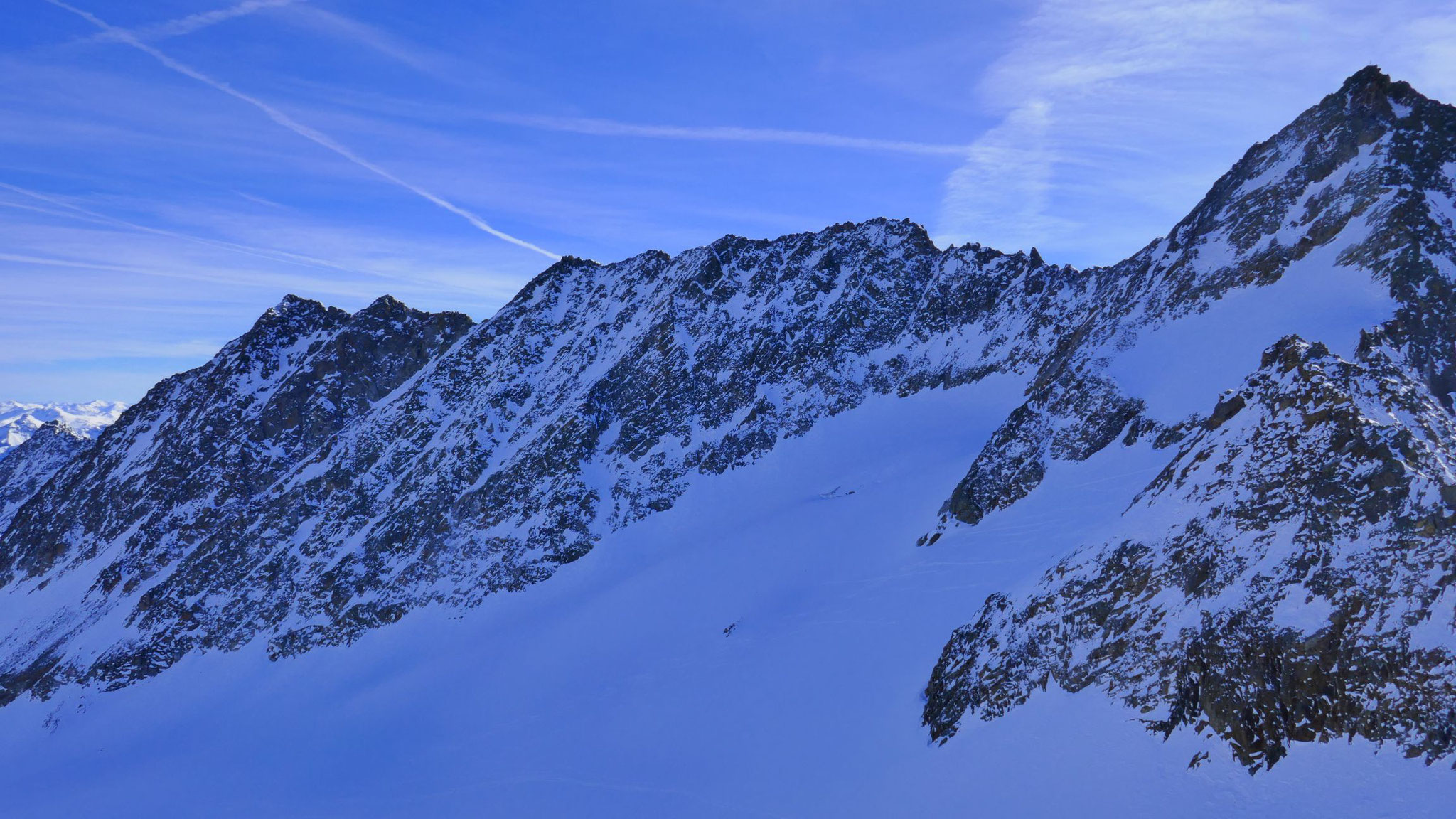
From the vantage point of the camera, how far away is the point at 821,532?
2125 inches

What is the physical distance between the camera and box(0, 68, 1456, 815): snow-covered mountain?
18875mm

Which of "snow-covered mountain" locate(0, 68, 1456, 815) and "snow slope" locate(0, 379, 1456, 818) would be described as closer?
"snow-covered mountain" locate(0, 68, 1456, 815)

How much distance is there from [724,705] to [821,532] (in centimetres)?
1861

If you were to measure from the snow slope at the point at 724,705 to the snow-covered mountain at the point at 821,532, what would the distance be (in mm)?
232

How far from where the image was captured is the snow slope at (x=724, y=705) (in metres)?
21.0

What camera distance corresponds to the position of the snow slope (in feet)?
68.8

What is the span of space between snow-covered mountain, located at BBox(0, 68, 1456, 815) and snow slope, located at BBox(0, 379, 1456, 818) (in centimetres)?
23

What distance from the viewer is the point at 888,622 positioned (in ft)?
123

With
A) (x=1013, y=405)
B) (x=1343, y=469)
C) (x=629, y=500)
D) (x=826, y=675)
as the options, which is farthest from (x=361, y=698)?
(x=1343, y=469)

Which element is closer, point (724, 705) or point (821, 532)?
point (724, 705)

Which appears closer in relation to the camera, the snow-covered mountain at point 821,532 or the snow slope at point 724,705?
the snow-covered mountain at point 821,532

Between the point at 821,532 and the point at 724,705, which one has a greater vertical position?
the point at 821,532

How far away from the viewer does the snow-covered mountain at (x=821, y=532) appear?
18.9 metres

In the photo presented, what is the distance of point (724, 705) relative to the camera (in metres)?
37.8
